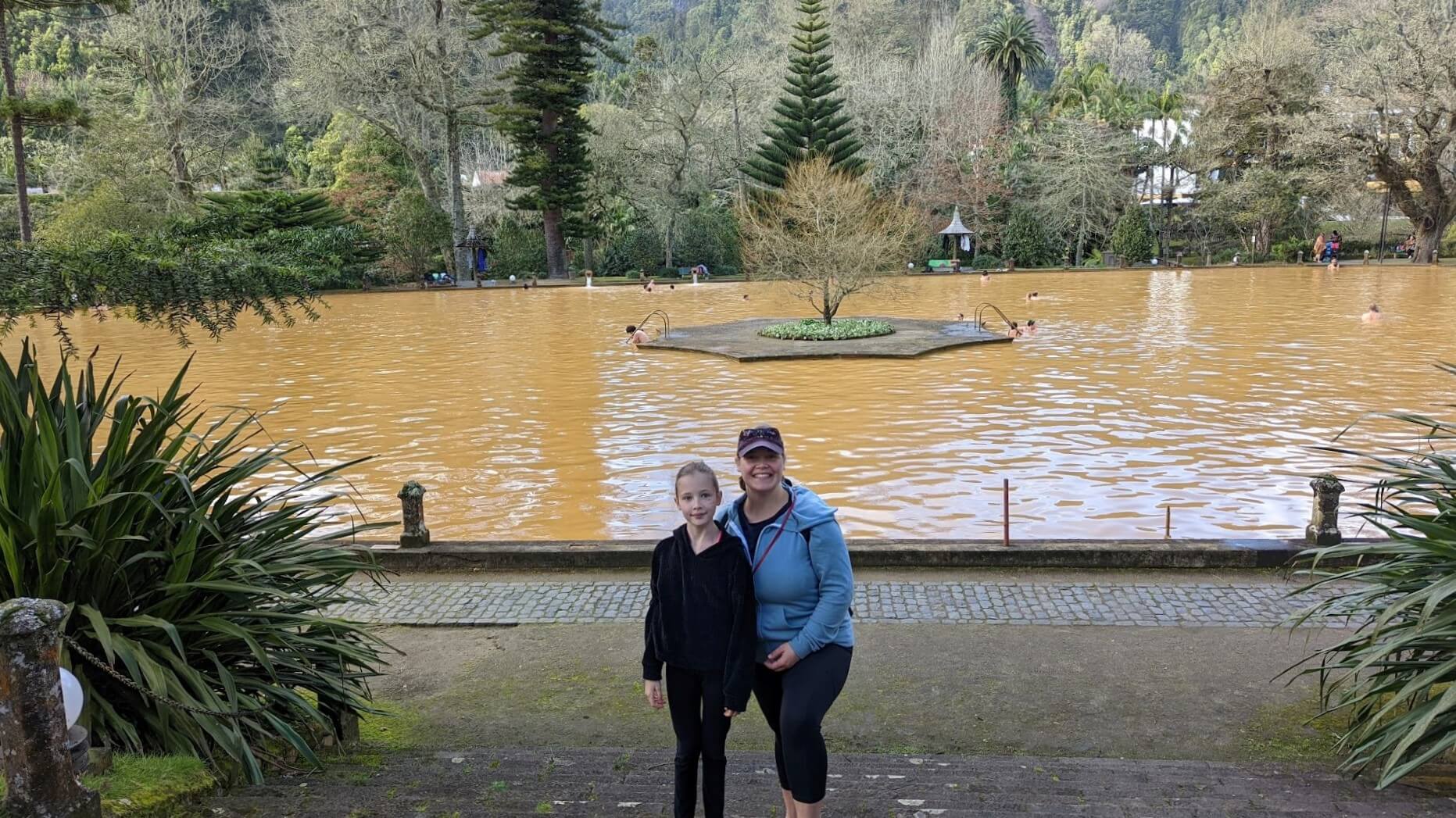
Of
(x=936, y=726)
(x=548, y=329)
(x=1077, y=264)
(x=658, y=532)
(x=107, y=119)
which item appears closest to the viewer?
(x=936, y=726)

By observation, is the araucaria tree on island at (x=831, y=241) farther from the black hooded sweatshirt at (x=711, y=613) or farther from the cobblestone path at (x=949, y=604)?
the black hooded sweatshirt at (x=711, y=613)

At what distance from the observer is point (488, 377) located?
1939cm

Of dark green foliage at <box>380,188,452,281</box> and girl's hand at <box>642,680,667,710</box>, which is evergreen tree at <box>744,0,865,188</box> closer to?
dark green foliage at <box>380,188,452,281</box>

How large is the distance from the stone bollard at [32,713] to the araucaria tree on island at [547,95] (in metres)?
41.8

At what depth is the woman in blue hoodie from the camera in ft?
10.7

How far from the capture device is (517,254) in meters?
47.4

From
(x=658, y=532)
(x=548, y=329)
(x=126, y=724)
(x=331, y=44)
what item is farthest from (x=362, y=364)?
→ (x=331, y=44)

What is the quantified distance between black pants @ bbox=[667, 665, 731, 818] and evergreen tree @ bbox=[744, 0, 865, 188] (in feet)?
127

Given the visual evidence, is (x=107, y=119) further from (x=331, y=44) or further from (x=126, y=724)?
(x=126, y=724)

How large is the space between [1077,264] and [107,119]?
4101 cm

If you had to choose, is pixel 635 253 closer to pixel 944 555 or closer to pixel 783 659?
pixel 944 555

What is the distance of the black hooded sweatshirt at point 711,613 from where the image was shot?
332 cm

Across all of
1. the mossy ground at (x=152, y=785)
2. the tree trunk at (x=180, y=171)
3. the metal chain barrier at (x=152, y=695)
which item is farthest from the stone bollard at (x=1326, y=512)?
the tree trunk at (x=180, y=171)

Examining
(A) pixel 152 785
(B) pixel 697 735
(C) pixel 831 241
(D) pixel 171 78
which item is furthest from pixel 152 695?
(D) pixel 171 78
